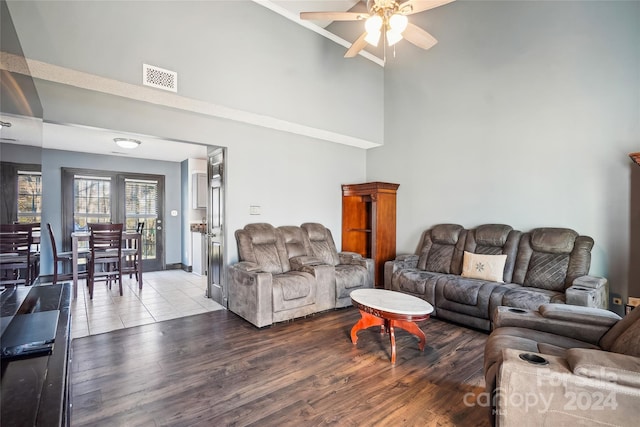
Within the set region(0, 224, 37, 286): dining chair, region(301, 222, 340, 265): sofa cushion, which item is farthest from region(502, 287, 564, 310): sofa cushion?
region(0, 224, 37, 286): dining chair

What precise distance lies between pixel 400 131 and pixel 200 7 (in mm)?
3335

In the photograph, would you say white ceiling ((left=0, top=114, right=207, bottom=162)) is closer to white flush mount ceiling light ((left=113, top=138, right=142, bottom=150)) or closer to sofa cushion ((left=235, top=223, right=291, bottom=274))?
white flush mount ceiling light ((left=113, top=138, right=142, bottom=150))

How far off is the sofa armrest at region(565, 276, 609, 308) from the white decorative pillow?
2.36 feet

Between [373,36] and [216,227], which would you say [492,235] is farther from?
[216,227]

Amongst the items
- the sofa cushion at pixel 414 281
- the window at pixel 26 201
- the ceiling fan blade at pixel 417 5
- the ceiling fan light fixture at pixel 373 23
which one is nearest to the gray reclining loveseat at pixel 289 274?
the sofa cushion at pixel 414 281

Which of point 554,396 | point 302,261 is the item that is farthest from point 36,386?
point 302,261

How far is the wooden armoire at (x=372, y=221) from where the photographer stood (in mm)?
4797

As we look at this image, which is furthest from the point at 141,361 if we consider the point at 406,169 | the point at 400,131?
the point at 400,131

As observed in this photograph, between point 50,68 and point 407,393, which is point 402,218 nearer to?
point 407,393

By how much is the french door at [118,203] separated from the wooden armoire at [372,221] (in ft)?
14.4

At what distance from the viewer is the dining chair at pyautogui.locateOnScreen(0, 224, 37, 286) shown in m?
1.46

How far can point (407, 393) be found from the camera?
2.14 m

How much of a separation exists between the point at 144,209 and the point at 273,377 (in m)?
5.83

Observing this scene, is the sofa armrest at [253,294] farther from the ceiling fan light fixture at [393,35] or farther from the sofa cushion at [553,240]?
the sofa cushion at [553,240]
